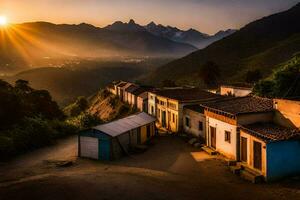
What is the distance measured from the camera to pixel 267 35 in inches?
6117

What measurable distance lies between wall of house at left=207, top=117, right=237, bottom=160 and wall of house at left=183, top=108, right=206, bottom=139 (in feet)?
11.7

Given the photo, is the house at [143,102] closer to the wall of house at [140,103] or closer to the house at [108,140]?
the wall of house at [140,103]

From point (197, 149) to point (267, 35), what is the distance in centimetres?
13553

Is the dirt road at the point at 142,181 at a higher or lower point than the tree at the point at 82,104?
lower

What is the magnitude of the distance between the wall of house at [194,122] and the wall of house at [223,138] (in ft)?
11.7

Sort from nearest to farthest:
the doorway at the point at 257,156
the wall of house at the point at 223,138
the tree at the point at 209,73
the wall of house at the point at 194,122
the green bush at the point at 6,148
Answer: the doorway at the point at 257,156 < the wall of house at the point at 223,138 < the green bush at the point at 6,148 < the wall of house at the point at 194,122 < the tree at the point at 209,73

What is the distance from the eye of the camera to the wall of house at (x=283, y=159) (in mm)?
22391

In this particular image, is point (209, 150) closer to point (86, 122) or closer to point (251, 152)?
point (251, 152)

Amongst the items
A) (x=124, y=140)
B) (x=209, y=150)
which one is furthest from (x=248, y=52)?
(x=124, y=140)

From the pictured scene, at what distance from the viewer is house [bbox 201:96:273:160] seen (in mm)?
26438

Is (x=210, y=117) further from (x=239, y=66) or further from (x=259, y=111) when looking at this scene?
(x=239, y=66)

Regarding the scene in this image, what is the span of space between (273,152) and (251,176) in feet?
6.54

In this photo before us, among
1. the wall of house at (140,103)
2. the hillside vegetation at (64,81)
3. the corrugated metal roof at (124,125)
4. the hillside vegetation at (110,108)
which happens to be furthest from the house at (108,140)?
the hillside vegetation at (64,81)

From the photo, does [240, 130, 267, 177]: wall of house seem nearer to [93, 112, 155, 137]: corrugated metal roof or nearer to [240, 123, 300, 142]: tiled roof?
[240, 123, 300, 142]: tiled roof
